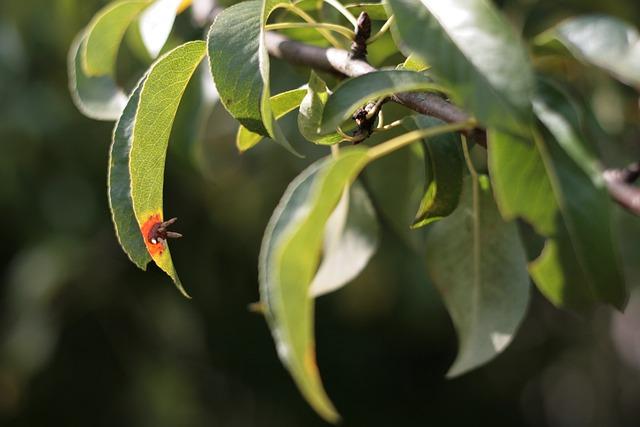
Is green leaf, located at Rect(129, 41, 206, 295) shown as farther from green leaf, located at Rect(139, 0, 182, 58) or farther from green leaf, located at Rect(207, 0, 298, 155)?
green leaf, located at Rect(139, 0, 182, 58)

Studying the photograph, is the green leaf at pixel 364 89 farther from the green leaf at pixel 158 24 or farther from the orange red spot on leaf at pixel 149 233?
the green leaf at pixel 158 24

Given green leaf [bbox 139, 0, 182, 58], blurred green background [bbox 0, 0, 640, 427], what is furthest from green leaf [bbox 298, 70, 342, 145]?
blurred green background [bbox 0, 0, 640, 427]

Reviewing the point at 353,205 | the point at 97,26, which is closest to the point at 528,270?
the point at 353,205

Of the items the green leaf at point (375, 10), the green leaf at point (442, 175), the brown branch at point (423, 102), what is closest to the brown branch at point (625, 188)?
the brown branch at point (423, 102)

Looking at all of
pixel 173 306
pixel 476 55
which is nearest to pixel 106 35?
pixel 476 55

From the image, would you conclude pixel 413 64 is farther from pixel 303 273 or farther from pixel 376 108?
pixel 303 273

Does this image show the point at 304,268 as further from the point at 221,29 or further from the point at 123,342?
the point at 123,342
